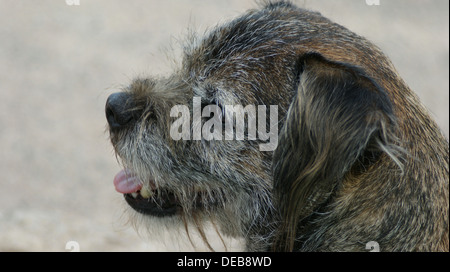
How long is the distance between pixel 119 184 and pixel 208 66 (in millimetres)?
938

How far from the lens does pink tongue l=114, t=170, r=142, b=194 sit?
340 centimetres

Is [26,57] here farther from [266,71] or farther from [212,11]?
[266,71]

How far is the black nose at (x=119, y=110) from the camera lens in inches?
127

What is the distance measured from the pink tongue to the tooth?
0.11ft

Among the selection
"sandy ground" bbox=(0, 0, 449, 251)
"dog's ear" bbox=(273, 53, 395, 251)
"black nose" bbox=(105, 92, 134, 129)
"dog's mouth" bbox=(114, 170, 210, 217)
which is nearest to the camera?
"dog's ear" bbox=(273, 53, 395, 251)

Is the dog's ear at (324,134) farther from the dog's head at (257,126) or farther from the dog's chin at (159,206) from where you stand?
the dog's chin at (159,206)

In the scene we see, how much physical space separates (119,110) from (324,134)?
1.21 metres

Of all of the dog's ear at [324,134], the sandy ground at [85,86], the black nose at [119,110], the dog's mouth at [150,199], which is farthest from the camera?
the sandy ground at [85,86]

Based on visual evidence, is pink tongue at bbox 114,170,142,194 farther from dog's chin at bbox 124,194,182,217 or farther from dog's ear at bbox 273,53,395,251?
dog's ear at bbox 273,53,395,251

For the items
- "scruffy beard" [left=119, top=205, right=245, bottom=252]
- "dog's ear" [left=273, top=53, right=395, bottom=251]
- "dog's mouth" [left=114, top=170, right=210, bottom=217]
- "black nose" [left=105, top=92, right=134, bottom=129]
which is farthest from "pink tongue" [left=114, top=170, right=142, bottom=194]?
"dog's ear" [left=273, top=53, right=395, bottom=251]

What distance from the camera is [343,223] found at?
2902 mm

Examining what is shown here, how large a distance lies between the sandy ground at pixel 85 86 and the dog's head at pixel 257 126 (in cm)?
203

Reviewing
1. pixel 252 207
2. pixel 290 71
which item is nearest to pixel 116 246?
pixel 252 207

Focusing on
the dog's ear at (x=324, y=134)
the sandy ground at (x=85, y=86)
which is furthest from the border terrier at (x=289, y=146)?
the sandy ground at (x=85, y=86)
